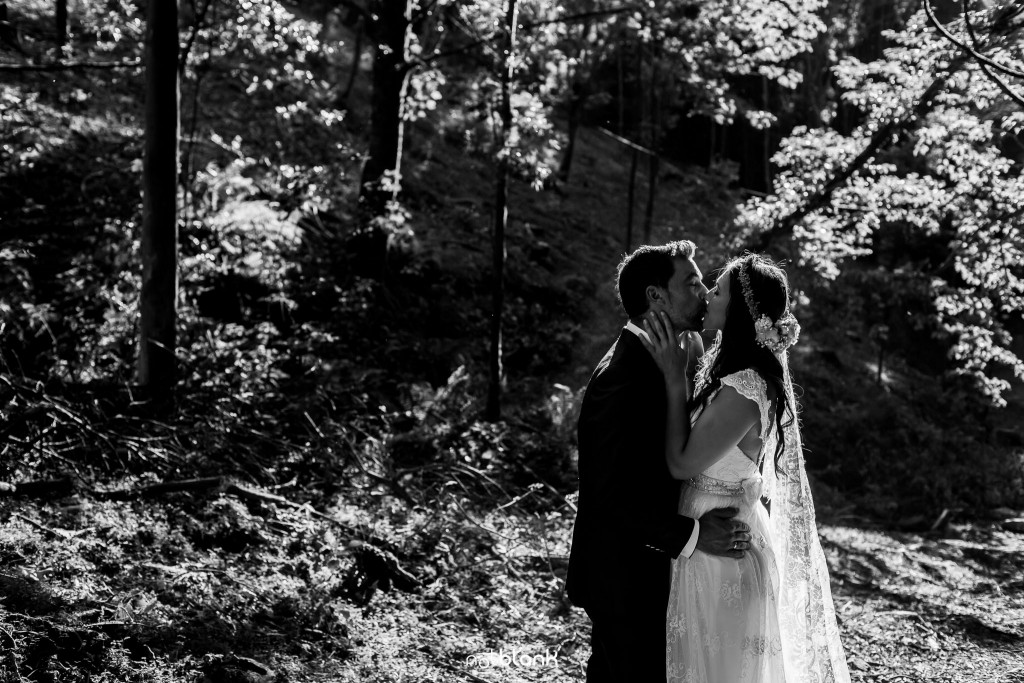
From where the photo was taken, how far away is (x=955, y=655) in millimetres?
6543

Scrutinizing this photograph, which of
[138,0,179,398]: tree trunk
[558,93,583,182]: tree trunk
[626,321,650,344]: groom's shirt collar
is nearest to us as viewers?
[626,321,650,344]: groom's shirt collar

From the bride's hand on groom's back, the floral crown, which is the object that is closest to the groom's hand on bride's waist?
the bride's hand on groom's back

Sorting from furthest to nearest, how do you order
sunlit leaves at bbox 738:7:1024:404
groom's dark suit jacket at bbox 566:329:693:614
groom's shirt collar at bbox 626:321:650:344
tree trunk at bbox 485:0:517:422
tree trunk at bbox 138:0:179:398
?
sunlit leaves at bbox 738:7:1024:404 < tree trunk at bbox 485:0:517:422 < tree trunk at bbox 138:0:179:398 < groom's shirt collar at bbox 626:321:650:344 < groom's dark suit jacket at bbox 566:329:693:614

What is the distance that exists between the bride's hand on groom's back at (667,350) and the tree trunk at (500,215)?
5.74 meters

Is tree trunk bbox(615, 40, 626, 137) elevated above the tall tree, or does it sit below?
above

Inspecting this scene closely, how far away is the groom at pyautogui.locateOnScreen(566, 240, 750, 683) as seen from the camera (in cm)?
323

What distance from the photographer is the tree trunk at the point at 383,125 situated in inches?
432

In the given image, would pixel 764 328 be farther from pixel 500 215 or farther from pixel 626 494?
pixel 500 215

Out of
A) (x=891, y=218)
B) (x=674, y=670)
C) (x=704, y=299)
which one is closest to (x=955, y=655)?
(x=674, y=670)

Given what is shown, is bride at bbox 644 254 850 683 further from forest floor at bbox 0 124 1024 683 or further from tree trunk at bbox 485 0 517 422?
tree trunk at bbox 485 0 517 422

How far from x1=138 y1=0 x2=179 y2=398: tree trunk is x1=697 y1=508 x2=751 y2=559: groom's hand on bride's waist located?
596cm

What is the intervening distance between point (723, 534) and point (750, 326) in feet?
2.81

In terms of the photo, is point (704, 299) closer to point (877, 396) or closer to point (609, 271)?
point (609, 271)

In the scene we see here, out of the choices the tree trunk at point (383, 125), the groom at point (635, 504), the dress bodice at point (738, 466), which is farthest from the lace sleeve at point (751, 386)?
the tree trunk at point (383, 125)
